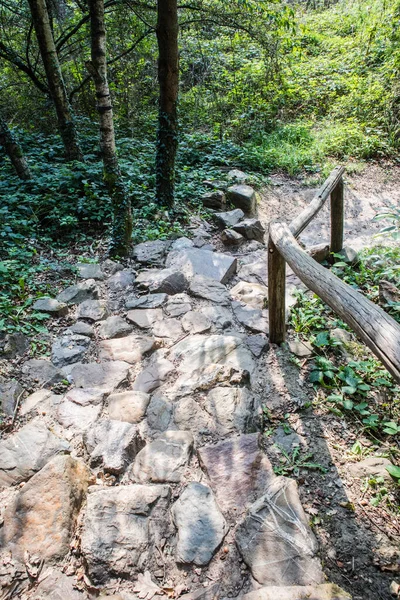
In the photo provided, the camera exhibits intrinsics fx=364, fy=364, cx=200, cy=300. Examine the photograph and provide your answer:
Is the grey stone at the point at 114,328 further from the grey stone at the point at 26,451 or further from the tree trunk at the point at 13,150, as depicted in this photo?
the tree trunk at the point at 13,150

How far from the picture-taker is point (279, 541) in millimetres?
1656

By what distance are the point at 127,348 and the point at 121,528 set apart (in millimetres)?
1633

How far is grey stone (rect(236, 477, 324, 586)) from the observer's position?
1.56 m

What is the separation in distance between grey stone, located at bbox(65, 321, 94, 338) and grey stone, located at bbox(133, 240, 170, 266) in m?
1.38

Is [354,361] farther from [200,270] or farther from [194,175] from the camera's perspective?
[194,175]

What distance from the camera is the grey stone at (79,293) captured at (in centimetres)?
376

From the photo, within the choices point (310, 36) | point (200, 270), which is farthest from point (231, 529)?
point (310, 36)

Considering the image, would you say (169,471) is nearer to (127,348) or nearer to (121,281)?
(127,348)

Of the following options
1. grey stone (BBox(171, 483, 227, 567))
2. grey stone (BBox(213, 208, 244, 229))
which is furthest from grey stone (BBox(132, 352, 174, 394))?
grey stone (BBox(213, 208, 244, 229))

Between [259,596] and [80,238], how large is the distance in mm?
4500

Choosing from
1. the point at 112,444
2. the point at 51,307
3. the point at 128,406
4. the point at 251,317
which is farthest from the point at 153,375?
the point at 51,307

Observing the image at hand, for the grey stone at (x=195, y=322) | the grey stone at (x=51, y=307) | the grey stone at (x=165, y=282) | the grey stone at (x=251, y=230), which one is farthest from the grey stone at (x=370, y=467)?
the grey stone at (x=251, y=230)

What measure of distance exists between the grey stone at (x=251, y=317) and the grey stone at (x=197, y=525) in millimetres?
1693

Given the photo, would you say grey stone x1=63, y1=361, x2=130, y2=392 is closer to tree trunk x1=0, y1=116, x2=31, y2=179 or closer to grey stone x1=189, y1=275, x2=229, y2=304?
grey stone x1=189, y1=275, x2=229, y2=304
